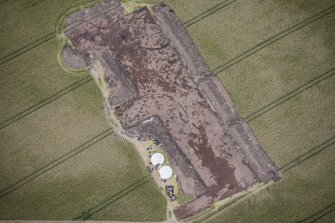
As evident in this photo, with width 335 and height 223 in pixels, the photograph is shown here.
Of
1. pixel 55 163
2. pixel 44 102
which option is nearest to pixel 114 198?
pixel 55 163

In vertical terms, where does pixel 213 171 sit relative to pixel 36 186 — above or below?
below

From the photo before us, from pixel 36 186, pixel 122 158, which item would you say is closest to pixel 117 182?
pixel 122 158

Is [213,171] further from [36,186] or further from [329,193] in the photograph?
[36,186]

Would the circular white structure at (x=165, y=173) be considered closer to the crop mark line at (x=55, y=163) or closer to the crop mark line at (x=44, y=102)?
the crop mark line at (x=55, y=163)

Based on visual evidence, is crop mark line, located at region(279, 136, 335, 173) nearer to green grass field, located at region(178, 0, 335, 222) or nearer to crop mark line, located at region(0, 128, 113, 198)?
green grass field, located at region(178, 0, 335, 222)

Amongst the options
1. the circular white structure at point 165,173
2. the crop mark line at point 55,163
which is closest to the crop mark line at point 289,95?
the circular white structure at point 165,173

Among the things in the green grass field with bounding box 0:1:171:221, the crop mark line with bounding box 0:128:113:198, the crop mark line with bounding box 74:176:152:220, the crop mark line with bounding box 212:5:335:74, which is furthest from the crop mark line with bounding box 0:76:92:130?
the crop mark line with bounding box 212:5:335:74

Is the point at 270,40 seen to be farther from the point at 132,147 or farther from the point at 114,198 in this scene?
the point at 114,198
